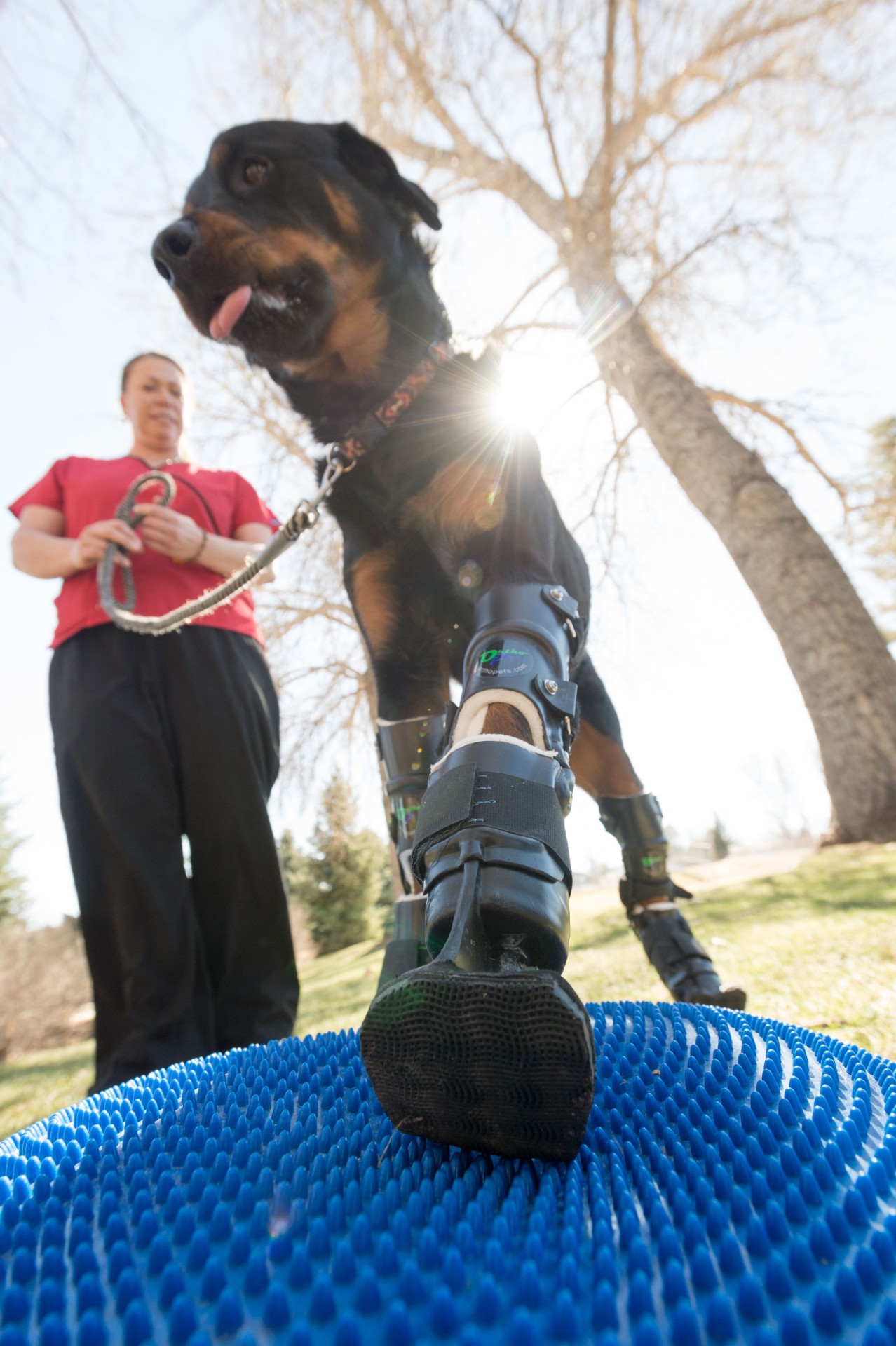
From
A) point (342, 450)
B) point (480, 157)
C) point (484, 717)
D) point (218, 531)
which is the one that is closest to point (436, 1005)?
point (484, 717)

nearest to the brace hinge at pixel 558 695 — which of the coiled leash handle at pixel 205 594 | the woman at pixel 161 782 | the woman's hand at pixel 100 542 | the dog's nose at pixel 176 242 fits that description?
the coiled leash handle at pixel 205 594

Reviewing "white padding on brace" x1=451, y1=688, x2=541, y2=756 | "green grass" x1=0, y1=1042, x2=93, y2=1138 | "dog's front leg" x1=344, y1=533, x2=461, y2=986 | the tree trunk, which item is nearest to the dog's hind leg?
"dog's front leg" x1=344, y1=533, x2=461, y2=986

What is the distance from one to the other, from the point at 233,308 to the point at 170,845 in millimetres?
1452

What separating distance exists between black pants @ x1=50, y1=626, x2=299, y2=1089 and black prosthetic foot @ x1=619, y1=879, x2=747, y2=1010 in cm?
107

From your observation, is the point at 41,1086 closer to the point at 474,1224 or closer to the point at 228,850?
the point at 228,850

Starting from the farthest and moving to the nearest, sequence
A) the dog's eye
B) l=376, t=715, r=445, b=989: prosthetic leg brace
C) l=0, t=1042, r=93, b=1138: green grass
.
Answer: l=0, t=1042, r=93, b=1138: green grass
the dog's eye
l=376, t=715, r=445, b=989: prosthetic leg brace

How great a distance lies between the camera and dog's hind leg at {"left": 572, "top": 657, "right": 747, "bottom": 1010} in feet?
5.67

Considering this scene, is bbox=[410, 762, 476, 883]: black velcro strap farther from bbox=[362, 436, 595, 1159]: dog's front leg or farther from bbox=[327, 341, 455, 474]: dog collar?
bbox=[327, 341, 455, 474]: dog collar

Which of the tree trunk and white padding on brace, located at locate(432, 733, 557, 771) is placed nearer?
white padding on brace, located at locate(432, 733, 557, 771)

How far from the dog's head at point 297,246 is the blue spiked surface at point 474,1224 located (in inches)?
52.6

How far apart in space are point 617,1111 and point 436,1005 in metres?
0.33

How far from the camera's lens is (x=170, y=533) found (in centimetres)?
223

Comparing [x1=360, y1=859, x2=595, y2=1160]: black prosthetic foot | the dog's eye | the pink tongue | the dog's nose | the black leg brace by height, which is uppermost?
the dog's eye

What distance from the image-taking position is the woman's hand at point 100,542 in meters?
2.11
